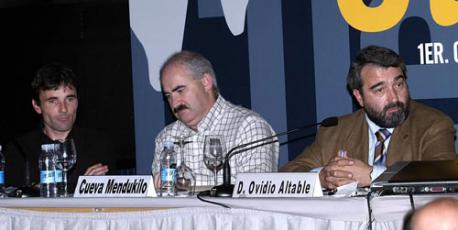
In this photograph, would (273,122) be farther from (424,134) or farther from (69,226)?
(69,226)

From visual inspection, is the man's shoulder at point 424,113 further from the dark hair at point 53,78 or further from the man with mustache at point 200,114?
the dark hair at point 53,78

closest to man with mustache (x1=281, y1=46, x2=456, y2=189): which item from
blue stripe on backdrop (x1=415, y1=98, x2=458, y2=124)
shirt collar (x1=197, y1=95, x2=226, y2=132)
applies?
shirt collar (x1=197, y1=95, x2=226, y2=132)

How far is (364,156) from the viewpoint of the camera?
14.6ft

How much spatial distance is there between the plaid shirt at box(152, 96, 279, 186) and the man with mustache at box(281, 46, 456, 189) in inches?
7.1

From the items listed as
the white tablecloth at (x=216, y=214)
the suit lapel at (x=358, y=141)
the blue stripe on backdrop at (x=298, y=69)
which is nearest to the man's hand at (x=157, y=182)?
the white tablecloth at (x=216, y=214)

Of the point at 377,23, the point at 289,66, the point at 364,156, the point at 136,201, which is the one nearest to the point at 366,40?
the point at 377,23

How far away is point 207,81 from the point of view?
15.7 feet

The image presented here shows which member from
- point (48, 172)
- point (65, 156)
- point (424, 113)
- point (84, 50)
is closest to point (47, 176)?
point (48, 172)

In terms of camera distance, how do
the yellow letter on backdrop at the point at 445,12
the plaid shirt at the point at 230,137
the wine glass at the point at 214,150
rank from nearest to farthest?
the wine glass at the point at 214,150 < the plaid shirt at the point at 230,137 < the yellow letter on backdrop at the point at 445,12

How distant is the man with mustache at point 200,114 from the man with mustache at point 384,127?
0.30m

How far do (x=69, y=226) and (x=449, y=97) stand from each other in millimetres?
2450

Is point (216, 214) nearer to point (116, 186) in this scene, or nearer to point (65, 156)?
point (116, 186)

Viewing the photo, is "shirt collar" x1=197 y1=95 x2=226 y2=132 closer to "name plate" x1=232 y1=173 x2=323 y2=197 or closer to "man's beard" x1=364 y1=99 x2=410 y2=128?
"man's beard" x1=364 y1=99 x2=410 y2=128

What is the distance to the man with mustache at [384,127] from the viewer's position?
4.32 meters
